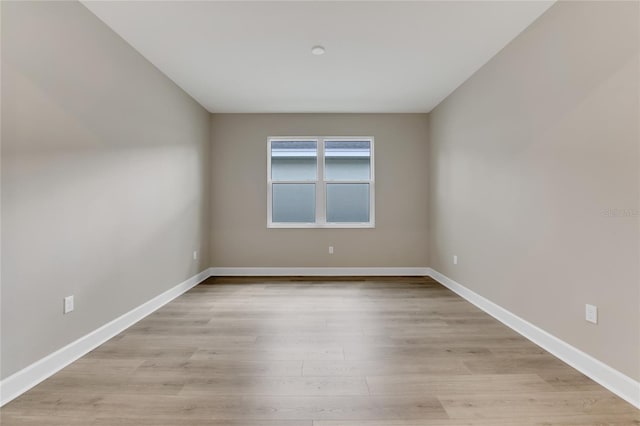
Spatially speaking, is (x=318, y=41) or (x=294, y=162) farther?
(x=294, y=162)

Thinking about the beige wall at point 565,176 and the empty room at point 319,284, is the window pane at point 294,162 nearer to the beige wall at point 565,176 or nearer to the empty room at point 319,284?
the empty room at point 319,284

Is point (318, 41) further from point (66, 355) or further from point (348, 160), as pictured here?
point (66, 355)

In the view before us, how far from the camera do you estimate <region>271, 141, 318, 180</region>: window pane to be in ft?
16.8

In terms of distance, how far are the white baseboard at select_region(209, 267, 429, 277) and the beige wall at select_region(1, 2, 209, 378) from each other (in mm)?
1468

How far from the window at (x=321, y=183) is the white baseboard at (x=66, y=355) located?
242 centimetres

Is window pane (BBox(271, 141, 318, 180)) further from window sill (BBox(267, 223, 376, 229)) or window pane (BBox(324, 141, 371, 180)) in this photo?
window sill (BBox(267, 223, 376, 229))

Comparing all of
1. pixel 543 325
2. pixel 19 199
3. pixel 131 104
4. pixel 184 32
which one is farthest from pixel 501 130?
pixel 19 199

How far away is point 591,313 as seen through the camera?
77.9 inches

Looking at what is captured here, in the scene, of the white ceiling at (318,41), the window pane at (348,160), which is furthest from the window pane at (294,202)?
the white ceiling at (318,41)

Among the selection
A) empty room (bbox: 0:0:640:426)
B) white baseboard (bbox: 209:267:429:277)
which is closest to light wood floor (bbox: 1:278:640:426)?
empty room (bbox: 0:0:640:426)

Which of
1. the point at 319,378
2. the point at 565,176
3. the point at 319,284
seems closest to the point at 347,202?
the point at 319,284

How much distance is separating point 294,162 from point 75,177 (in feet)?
10.8

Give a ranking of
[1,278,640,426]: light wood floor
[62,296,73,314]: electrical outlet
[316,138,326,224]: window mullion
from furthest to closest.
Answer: [316,138,326,224]: window mullion → [62,296,73,314]: electrical outlet → [1,278,640,426]: light wood floor

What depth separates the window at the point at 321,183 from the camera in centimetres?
510
